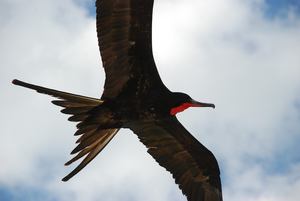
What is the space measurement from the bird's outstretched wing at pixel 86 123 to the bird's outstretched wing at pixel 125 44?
33 centimetres

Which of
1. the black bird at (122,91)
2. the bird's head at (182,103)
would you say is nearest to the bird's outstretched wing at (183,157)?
the black bird at (122,91)

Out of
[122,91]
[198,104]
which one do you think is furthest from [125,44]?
[198,104]

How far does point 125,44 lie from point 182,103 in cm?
123

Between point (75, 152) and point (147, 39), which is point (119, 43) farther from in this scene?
point (75, 152)

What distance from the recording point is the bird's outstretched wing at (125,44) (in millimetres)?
5625

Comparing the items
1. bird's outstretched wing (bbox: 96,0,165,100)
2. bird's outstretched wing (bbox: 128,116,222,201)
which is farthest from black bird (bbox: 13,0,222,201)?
bird's outstretched wing (bbox: 128,116,222,201)

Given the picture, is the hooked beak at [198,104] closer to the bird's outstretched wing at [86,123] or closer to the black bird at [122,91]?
the black bird at [122,91]

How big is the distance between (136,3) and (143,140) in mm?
2448

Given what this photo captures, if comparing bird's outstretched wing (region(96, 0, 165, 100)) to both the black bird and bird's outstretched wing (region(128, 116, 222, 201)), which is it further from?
bird's outstretched wing (region(128, 116, 222, 201))

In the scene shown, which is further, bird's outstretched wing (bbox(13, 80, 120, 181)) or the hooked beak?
the hooked beak

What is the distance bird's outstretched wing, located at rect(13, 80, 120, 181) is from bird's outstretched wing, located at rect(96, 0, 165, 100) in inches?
13.1

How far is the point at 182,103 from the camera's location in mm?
6016

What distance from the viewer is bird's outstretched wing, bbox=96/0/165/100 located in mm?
5625

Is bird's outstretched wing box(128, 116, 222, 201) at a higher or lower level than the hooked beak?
lower
